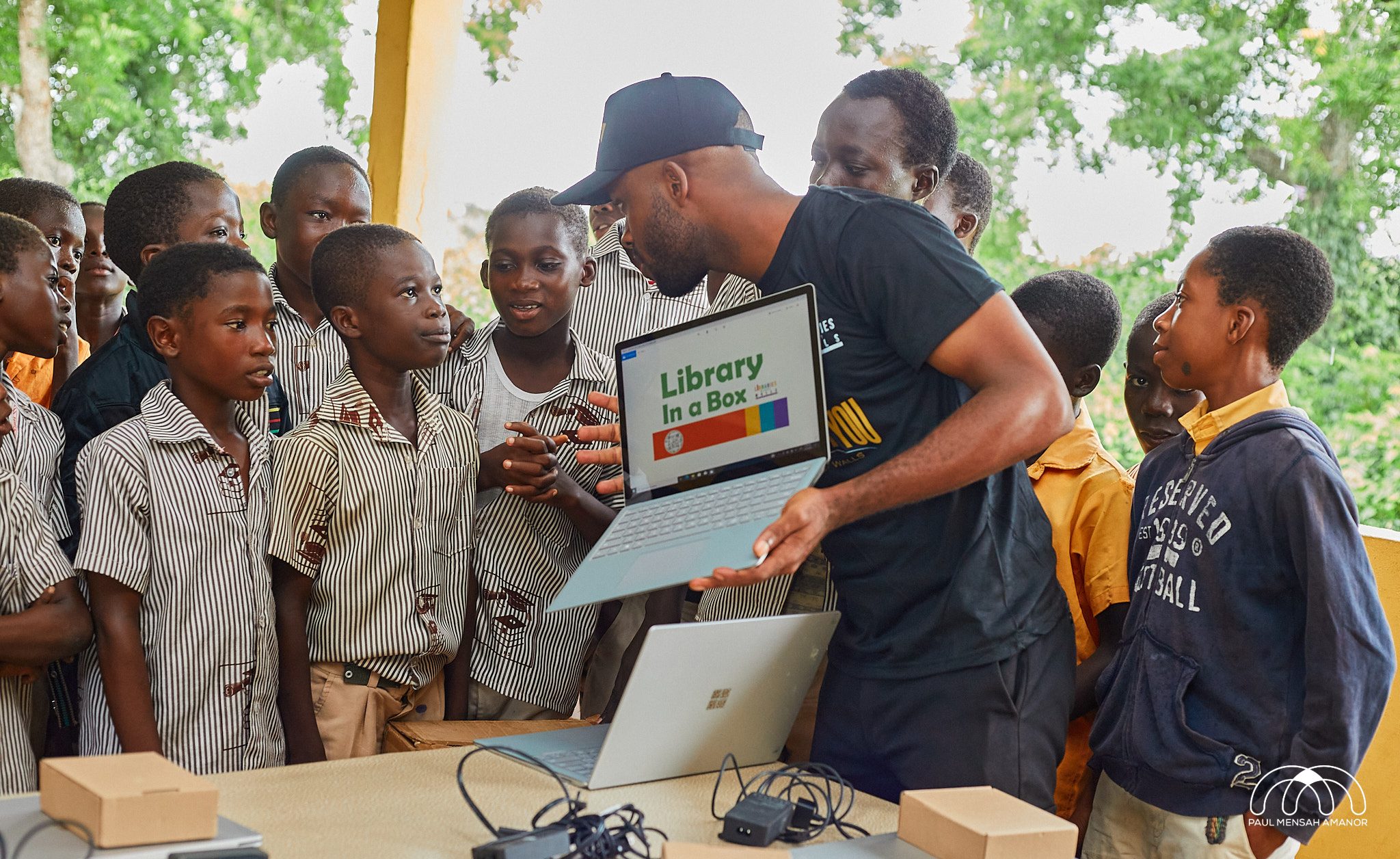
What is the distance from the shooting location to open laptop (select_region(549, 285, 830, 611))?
152cm

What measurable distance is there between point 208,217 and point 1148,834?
241 cm

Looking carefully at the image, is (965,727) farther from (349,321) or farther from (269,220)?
(269,220)

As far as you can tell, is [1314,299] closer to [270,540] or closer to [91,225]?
[270,540]

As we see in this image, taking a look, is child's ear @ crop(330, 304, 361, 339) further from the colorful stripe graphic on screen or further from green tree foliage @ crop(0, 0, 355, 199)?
green tree foliage @ crop(0, 0, 355, 199)

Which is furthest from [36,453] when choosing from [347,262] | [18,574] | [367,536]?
[347,262]

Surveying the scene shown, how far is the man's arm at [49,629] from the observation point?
72.7 inches

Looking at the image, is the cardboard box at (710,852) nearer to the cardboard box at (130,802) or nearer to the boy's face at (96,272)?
the cardboard box at (130,802)

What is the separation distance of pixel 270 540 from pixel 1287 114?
21.0 feet

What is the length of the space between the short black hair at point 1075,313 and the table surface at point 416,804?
1.45 meters

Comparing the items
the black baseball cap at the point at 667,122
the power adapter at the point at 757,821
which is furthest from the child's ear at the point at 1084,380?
the power adapter at the point at 757,821

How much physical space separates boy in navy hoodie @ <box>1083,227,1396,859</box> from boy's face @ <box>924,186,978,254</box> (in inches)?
34.4

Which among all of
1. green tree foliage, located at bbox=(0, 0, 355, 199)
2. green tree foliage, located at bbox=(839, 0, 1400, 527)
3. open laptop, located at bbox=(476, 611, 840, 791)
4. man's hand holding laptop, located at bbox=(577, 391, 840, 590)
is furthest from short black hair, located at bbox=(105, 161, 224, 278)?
green tree foliage, located at bbox=(839, 0, 1400, 527)

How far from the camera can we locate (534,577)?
97.0 inches

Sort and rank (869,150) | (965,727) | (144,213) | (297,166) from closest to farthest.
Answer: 1. (965,727)
2. (869,150)
3. (144,213)
4. (297,166)
